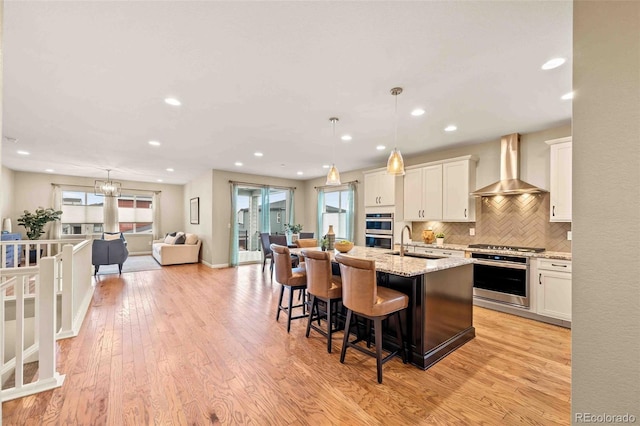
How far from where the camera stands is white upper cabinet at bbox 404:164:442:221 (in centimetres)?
499

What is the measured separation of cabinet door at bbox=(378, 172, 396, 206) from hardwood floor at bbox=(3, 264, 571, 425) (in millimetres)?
2750

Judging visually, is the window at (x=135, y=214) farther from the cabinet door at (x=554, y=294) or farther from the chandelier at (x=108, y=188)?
the cabinet door at (x=554, y=294)

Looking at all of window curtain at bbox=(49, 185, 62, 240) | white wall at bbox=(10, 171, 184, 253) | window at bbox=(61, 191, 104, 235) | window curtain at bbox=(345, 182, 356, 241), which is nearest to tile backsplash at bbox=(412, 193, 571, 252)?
window curtain at bbox=(345, 182, 356, 241)

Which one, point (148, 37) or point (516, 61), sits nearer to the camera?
point (148, 37)

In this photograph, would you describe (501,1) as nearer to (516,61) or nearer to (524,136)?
(516,61)

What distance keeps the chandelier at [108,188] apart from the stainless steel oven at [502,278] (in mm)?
8961

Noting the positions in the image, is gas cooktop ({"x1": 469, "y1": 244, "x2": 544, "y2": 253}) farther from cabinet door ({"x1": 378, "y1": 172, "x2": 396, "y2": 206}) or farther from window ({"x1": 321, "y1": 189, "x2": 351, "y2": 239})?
window ({"x1": 321, "y1": 189, "x2": 351, "y2": 239})

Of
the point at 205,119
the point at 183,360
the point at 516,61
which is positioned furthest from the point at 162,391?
the point at 516,61

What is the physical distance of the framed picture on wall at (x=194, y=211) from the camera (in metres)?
8.52

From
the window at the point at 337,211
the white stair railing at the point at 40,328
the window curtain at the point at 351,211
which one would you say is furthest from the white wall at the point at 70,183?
the white stair railing at the point at 40,328

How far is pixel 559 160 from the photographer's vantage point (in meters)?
3.70

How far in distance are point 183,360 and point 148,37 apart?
2.76m

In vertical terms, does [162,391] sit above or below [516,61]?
below

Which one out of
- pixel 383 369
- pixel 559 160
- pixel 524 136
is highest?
pixel 524 136
